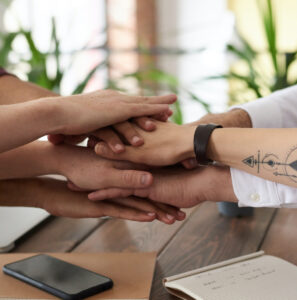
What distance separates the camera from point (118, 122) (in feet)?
4.11

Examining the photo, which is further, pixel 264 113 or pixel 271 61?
pixel 271 61

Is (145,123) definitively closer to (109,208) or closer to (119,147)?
(119,147)

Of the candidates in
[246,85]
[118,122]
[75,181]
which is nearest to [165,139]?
[118,122]

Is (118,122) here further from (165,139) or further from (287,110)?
(287,110)

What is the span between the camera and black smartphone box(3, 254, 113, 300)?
3.05 ft

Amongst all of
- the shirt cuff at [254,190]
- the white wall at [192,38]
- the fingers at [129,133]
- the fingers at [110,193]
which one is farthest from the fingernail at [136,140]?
the white wall at [192,38]

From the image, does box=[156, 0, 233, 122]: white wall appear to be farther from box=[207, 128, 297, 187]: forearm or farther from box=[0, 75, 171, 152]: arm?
box=[207, 128, 297, 187]: forearm

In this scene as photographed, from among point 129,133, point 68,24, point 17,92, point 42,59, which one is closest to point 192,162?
point 129,133

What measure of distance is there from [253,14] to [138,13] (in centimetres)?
131

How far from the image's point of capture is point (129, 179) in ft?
3.92

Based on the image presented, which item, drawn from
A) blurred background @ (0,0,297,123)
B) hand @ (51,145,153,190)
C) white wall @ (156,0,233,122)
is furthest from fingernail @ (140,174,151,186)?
white wall @ (156,0,233,122)

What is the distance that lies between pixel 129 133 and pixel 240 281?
17.3 inches

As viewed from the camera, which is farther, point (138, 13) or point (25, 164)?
point (138, 13)

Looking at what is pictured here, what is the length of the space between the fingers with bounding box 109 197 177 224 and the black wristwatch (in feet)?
0.51
